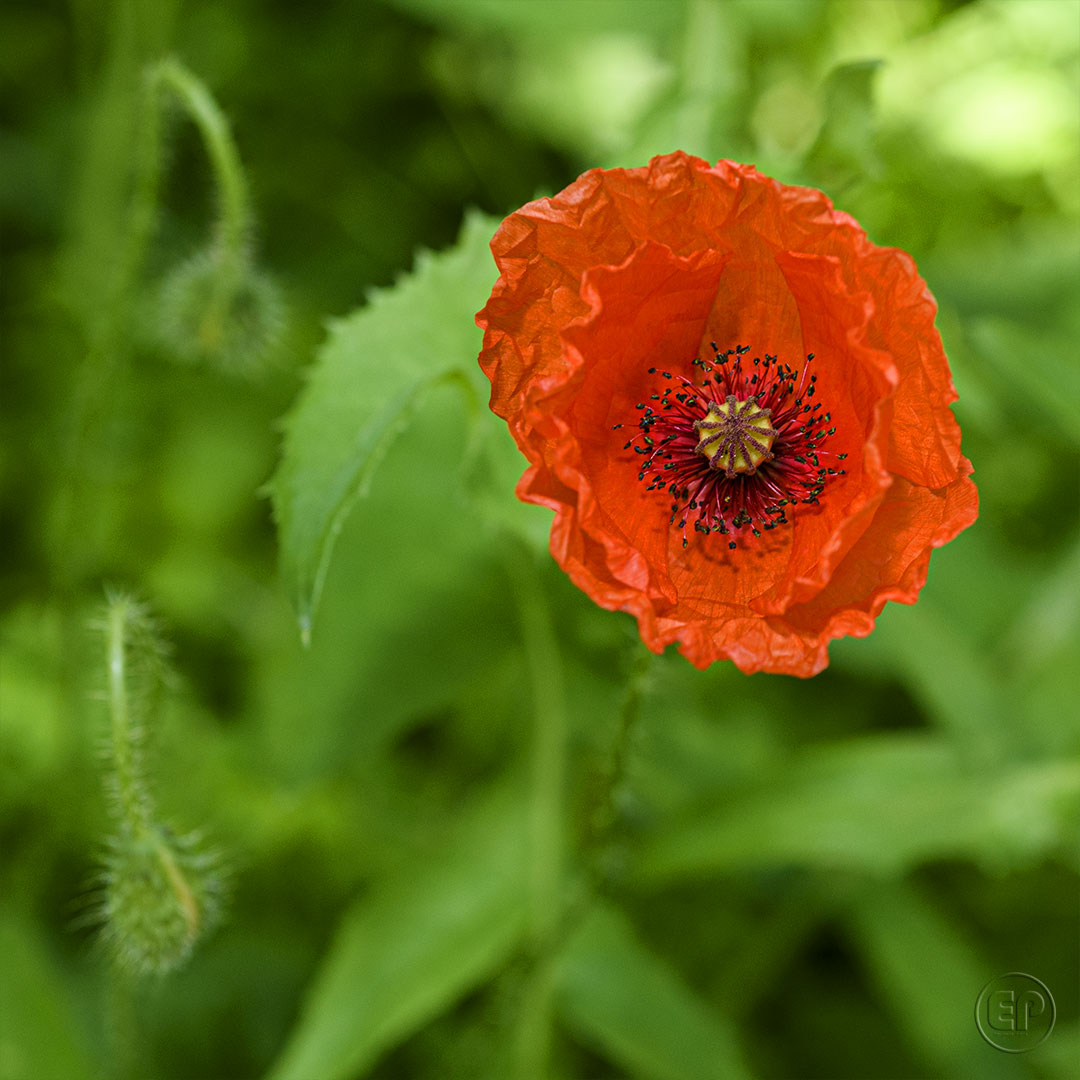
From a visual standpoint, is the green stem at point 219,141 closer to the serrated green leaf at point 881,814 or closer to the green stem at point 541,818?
the green stem at point 541,818

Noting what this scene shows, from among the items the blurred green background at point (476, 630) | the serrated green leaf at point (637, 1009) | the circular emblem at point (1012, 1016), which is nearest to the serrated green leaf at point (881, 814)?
the blurred green background at point (476, 630)

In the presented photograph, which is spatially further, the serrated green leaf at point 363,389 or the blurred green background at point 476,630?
the blurred green background at point 476,630

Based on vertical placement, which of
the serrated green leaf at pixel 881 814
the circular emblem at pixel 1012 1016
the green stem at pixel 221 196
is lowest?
the circular emblem at pixel 1012 1016

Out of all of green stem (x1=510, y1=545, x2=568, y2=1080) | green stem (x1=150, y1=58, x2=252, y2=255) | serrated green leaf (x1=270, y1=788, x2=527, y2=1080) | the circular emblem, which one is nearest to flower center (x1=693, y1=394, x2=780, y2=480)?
green stem (x1=510, y1=545, x2=568, y2=1080)

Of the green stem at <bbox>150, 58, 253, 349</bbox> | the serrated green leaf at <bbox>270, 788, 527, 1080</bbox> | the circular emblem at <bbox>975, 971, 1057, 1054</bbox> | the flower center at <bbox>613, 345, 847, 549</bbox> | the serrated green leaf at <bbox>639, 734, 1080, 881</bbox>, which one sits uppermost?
the green stem at <bbox>150, 58, 253, 349</bbox>

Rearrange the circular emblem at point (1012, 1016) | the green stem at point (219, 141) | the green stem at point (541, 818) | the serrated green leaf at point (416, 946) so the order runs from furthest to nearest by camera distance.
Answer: the circular emblem at point (1012, 1016) < the green stem at point (541, 818) < the serrated green leaf at point (416, 946) < the green stem at point (219, 141)

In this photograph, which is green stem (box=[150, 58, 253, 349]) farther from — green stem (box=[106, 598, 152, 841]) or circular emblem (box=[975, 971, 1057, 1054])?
circular emblem (box=[975, 971, 1057, 1054])

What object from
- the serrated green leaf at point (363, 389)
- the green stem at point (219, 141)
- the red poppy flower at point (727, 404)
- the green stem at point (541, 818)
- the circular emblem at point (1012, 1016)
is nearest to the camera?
the red poppy flower at point (727, 404)

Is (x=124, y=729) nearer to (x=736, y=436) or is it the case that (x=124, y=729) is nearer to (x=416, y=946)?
(x=416, y=946)

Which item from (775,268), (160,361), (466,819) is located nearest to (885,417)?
(775,268)
